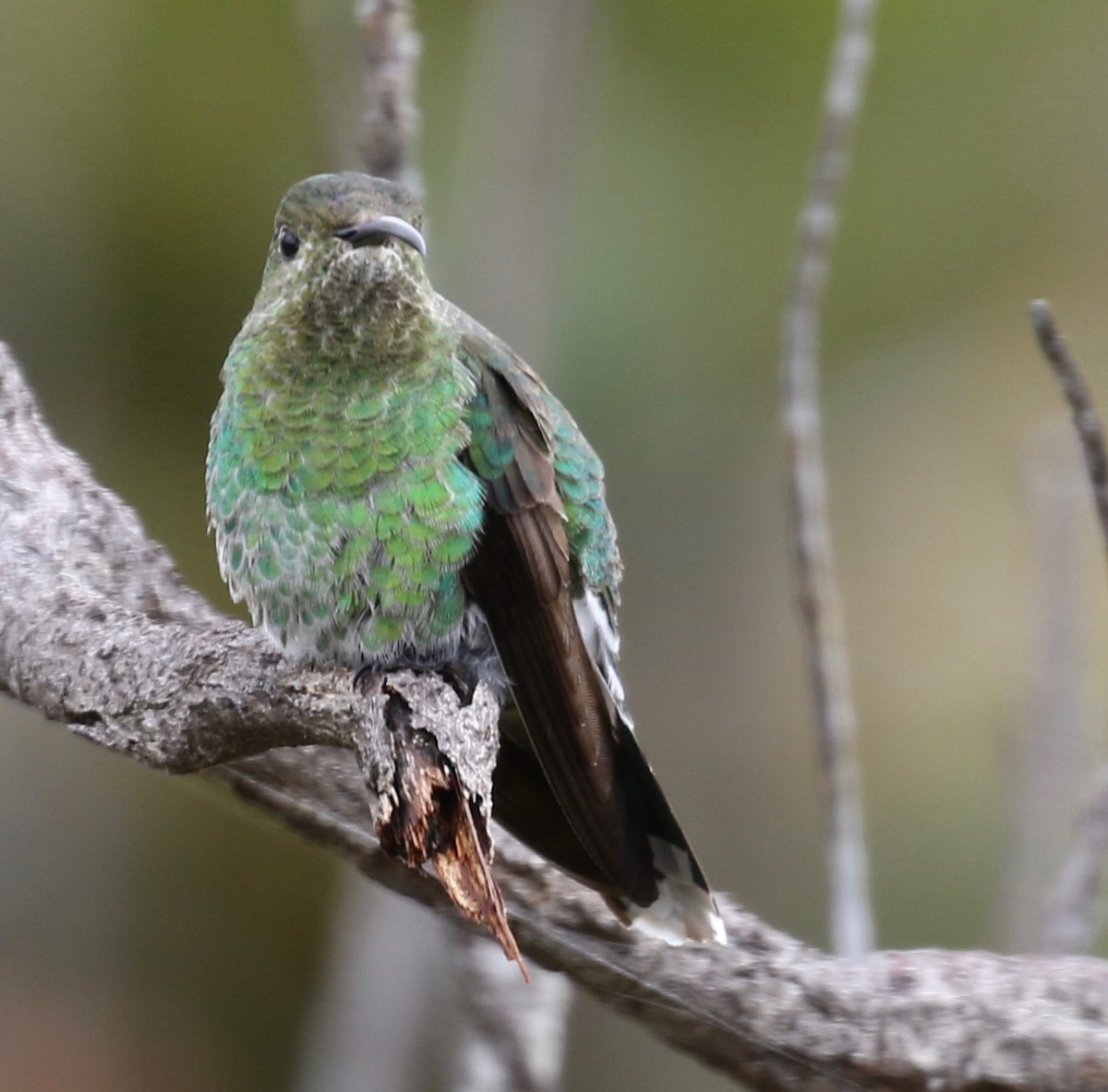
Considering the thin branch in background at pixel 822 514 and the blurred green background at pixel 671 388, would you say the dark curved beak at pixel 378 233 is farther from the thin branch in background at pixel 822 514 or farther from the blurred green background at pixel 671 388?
the blurred green background at pixel 671 388

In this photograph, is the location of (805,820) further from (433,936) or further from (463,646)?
(463,646)

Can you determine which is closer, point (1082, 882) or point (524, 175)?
point (1082, 882)

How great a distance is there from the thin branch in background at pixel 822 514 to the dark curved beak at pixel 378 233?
75cm

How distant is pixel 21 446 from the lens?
8.53ft

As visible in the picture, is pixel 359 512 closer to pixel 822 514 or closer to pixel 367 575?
pixel 367 575

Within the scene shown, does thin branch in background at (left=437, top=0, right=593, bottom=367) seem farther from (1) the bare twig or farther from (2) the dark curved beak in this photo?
(1) the bare twig

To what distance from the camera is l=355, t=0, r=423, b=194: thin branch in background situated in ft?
9.04

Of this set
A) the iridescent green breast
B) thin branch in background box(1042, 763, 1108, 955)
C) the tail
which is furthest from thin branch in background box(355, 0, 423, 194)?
thin branch in background box(1042, 763, 1108, 955)

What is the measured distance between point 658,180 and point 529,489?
393cm

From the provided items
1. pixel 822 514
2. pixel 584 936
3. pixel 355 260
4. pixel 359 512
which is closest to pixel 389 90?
pixel 355 260

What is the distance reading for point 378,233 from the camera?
2328mm

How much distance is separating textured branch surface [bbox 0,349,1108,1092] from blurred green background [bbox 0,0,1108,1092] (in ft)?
8.42

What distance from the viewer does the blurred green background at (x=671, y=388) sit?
17.5ft

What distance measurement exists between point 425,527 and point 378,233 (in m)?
0.48
